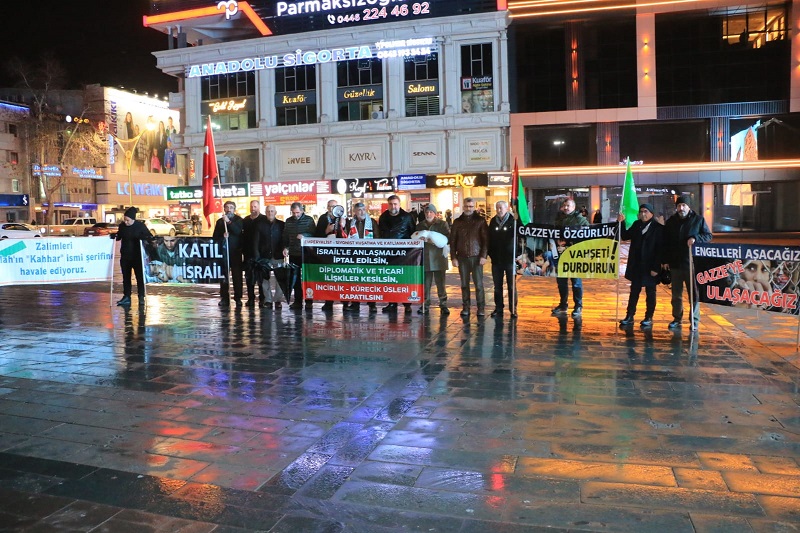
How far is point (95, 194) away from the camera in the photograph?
6506 cm

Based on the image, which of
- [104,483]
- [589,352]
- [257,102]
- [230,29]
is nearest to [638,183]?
[257,102]

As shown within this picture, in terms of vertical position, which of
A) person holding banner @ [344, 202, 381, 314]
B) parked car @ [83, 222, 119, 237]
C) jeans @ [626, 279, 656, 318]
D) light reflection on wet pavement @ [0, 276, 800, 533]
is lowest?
light reflection on wet pavement @ [0, 276, 800, 533]

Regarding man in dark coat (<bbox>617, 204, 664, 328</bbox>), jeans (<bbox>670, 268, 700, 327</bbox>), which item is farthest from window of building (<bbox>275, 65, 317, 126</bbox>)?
jeans (<bbox>670, 268, 700, 327</bbox>)

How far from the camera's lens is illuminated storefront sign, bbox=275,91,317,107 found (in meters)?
39.3

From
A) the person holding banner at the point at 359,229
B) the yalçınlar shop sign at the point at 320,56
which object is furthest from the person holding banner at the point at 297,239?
the yalçınlar shop sign at the point at 320,56

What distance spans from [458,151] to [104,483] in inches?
1351

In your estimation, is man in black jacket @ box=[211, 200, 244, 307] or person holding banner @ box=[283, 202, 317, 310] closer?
person holding banner @ box=[283, 202, 317, 310]

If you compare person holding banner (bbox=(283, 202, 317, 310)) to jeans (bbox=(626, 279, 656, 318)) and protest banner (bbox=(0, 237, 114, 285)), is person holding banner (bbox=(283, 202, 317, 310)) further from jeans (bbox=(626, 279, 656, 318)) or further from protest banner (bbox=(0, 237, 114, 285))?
jeans (bbox=(626, 279, 656, 318))

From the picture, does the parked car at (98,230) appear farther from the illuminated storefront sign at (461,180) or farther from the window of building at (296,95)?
the illuminated storefront sign at (461,180)

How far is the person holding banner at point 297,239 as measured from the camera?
1155 cm

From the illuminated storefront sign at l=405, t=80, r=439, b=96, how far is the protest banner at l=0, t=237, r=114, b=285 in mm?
27903

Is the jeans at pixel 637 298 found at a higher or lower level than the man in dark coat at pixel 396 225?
lower

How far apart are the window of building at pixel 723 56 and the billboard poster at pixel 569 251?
30.7 m

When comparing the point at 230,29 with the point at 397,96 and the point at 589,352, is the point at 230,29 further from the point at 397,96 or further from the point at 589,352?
the point at 589,352
